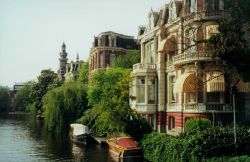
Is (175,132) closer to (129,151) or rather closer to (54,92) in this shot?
(129,151)

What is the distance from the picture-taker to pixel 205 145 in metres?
27.2

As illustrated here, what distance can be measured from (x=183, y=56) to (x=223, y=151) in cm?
1120

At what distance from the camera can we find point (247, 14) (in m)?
25.1

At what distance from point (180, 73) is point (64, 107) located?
23831mm

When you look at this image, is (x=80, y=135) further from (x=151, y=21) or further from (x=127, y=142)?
(x=151, y=21)

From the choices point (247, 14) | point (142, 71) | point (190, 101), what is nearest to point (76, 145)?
point (142, 71)

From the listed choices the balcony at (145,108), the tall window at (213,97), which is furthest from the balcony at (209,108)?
the balcony at (145,108)

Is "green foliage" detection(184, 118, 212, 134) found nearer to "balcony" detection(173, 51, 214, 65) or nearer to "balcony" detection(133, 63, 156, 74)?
"balcony" detection(173, 51, 214, 65)

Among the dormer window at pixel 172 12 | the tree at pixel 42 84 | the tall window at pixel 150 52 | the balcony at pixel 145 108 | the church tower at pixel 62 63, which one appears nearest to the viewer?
the dormer window at pixel 172 12

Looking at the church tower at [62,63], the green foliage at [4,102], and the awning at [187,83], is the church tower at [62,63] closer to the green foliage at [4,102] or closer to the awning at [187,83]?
the green foliage at [4,102]

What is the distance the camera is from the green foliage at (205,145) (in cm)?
2700

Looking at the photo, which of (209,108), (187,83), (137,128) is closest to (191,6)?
(187,83)

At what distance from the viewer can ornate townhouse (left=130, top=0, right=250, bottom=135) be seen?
34.5 meters

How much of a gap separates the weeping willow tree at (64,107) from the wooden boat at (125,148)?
66.0ft
